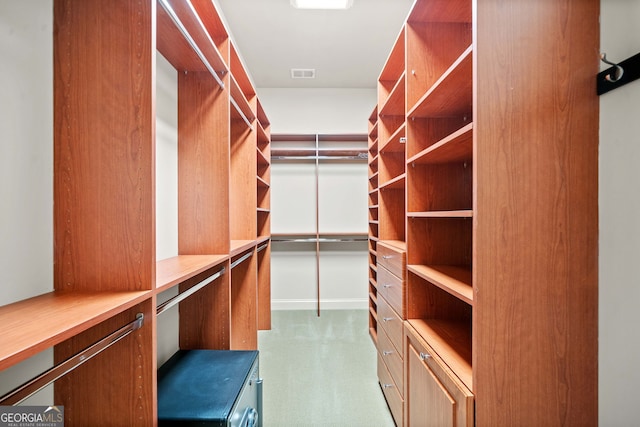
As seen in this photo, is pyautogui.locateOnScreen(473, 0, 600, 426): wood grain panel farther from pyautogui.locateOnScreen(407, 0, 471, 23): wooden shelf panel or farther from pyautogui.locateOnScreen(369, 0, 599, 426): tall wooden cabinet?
pyautogui.locateOnScreen(407, 0, 471, 23): wooden shelf panel

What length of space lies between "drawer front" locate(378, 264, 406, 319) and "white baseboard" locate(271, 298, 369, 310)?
177 cm

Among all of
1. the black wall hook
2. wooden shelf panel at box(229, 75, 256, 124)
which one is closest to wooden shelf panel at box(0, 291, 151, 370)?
wooden shelf panel at box(229, 75, 256, 124)

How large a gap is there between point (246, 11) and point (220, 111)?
135 centimetres

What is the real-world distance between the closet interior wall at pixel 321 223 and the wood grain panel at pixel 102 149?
9.41 ft

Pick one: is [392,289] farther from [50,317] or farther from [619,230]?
[50,317]

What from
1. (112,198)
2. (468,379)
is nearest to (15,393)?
(112,198)

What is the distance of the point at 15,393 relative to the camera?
0.53 meters

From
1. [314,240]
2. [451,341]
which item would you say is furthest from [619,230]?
[314,240]

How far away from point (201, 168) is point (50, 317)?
1060 millimetres

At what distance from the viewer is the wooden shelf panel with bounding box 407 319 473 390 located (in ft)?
3.38

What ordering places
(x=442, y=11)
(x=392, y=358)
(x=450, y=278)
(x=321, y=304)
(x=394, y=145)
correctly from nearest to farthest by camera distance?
(x=450, y=278)
(x=442, y=11)
(x=392, y=358)
(x=394, y=145)
(x=321, y=304)

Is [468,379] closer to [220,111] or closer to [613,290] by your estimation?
[613,290]

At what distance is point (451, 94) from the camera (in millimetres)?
1270

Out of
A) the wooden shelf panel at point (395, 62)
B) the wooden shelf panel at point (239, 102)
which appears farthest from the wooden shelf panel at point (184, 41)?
the wooden shelf panel at point (395, 62)
